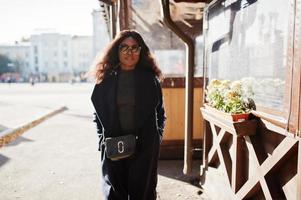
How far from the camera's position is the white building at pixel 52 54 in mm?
74188

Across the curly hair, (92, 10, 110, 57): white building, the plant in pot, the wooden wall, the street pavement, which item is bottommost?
the street pavement

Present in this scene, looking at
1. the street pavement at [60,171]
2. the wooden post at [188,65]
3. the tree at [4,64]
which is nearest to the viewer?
the wooden post at [188,65]

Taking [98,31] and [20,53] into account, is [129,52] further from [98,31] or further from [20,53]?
[20,53]

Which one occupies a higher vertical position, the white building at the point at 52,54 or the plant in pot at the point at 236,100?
the white building at the point at 52,54

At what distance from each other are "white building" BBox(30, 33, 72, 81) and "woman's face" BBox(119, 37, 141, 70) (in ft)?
240

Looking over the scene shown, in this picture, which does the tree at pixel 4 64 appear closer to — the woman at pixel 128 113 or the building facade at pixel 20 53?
the building facade at pixel 20 53

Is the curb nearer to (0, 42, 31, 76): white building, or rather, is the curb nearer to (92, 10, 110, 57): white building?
(92, 10, 110, 57): white building

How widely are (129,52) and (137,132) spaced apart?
802 millimetres

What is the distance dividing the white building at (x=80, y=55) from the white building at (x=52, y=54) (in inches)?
39.3

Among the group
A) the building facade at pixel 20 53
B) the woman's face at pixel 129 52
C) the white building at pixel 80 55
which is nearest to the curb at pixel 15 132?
the woman's face at pixel 129 52

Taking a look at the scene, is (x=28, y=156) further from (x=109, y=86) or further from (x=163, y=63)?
(x=109, y=86)

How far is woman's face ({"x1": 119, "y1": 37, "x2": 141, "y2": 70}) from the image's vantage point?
10.0 feet

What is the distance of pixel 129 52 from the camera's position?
3.06 m

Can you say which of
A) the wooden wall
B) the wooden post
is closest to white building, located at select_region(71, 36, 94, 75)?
the wooden wall
